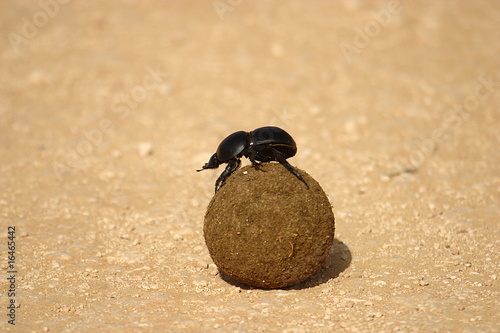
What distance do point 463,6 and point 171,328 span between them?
11.2 m

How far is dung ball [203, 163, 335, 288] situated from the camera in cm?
486

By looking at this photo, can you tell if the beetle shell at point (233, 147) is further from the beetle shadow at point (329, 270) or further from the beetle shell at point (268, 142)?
the beetle shadow at point (329, 270)

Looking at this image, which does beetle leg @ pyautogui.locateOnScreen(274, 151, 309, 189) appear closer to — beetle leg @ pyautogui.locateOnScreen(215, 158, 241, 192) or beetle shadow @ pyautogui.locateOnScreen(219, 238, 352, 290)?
beetle leg @ pyautogui.locateOnScreen(215, 158, 241, 192)

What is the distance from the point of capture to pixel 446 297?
4.93 meters

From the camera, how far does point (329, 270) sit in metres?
5.55

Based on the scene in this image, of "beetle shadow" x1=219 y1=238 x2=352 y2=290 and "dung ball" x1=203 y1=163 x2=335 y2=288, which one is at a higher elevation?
"dung ball" x1=203 y1=163 x2=335 y2=288

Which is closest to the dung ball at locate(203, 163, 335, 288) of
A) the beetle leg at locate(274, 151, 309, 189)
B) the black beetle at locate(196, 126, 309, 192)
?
the beetle leg at locate(274, 151, 309, 189)

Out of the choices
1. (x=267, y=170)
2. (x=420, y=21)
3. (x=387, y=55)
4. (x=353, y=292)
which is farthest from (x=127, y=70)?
(x=353, y=292)

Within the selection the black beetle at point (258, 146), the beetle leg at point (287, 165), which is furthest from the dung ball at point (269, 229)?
the black beetle at point (258, 146)

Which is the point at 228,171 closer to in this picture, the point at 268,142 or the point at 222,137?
the point at 268,142

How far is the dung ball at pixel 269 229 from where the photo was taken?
486 centimetres

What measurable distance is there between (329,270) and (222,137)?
167 inches

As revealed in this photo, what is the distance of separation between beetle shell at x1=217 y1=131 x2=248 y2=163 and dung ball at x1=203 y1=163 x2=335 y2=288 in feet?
0.73

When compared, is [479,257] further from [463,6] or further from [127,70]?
[463,6]
